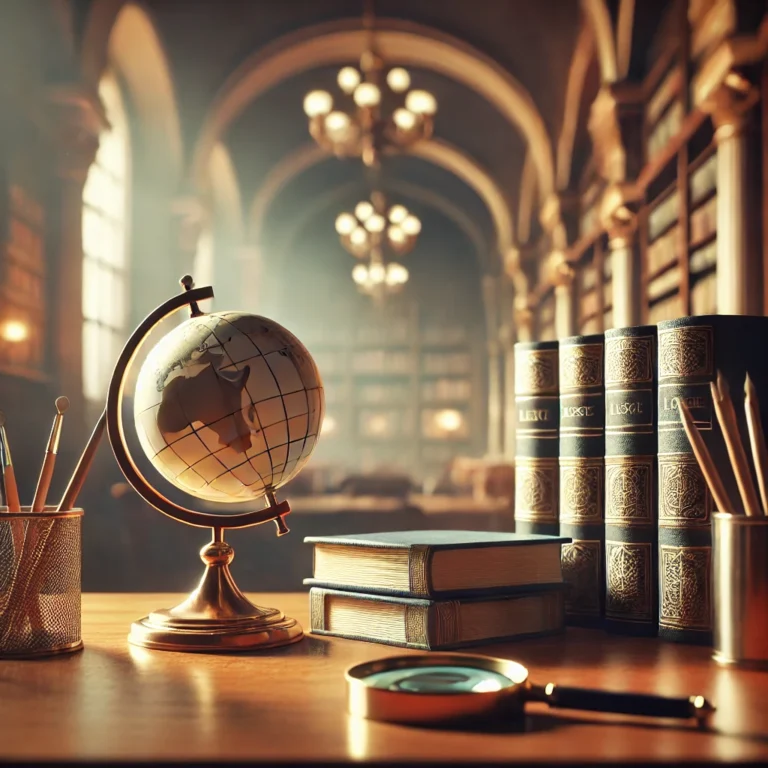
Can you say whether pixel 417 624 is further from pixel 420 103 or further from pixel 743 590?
pixel 420 103

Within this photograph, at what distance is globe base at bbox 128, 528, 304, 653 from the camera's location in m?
1.35

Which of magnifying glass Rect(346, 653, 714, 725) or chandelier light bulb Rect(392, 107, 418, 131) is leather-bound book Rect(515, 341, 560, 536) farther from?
chandelier light bulb Rect(392, 107, 418, 131)

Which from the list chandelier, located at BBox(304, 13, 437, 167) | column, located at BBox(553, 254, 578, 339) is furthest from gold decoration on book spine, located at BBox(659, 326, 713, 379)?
column, located at BBox(553, 254, 578, 339)

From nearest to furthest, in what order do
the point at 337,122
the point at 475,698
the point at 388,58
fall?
the point at 475,698
the point at 337,122
the point at 388,58

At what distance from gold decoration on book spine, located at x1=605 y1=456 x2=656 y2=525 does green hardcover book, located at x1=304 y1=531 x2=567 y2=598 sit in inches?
4.3

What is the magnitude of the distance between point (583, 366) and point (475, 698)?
760 millimetres

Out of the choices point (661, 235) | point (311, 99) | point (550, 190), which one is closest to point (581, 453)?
point (661, 235)

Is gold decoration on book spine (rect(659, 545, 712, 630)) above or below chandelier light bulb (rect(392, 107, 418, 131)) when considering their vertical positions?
below

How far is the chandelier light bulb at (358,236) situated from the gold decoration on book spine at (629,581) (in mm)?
11913

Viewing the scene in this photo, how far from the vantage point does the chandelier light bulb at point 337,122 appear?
9.35 metres

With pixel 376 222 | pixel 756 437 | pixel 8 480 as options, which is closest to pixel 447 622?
pixel 756 437

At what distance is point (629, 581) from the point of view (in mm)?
1459

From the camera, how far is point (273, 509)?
1.39m

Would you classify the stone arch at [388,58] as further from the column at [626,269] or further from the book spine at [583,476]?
the book spine at [583,476]
